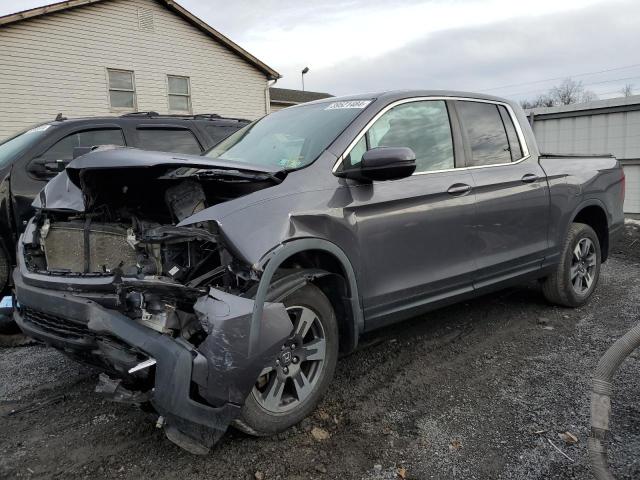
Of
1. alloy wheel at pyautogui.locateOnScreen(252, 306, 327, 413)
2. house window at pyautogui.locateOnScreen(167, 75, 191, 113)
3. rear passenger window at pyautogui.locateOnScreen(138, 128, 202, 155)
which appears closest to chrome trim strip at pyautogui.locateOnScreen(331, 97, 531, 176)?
alloy wheel at pyautogui.locateOnScreen(252, 306, 327, 413)

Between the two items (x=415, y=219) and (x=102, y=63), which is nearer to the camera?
(x=415, y=219)

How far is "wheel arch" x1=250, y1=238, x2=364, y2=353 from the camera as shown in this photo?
8.61 feet

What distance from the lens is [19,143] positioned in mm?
5336

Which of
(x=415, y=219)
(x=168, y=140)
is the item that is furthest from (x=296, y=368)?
(x=168, y=140)

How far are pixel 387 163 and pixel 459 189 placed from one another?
1008 mm

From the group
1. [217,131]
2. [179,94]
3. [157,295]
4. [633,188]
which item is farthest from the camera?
[179,94]

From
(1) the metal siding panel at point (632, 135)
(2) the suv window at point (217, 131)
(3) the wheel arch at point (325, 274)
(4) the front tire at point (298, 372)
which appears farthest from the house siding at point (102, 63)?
(4) the front tire at point (298, 372)

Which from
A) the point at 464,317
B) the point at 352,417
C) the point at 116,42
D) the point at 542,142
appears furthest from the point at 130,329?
the point at 116,42

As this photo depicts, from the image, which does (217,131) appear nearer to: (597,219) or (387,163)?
(387,163)

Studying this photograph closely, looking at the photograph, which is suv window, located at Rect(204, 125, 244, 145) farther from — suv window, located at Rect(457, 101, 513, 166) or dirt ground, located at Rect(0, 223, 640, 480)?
dirt ground, located at Rect(0, 223, 640, 480)

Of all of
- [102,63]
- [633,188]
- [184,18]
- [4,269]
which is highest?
[184,18]

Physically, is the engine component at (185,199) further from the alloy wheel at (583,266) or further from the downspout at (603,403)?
the alloy wheel at (583,266)

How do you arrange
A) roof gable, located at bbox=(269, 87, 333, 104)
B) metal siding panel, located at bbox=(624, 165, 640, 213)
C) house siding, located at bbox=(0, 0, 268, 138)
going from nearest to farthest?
metal siding panel, located at bbox=(624, 165, 640, 213) < house siding, located at bbox=(0, 0, 268, 138) < roof gable, located at bbox=(269, 87, 333, 104)

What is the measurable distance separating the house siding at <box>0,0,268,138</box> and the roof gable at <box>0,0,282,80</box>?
0.19m
